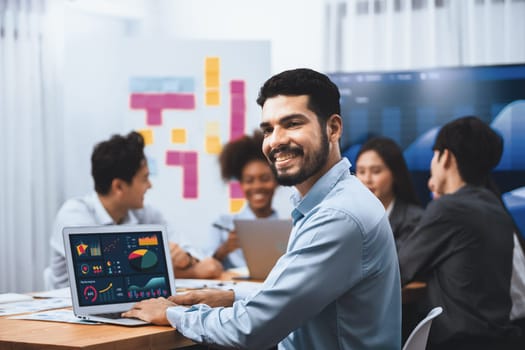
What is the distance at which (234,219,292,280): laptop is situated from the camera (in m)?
3.16

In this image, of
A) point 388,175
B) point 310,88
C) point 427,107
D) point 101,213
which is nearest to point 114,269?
point 310,88

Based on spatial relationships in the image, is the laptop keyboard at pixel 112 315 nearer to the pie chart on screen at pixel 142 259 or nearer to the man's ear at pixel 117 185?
the pie chart on screen at pixel 142 259

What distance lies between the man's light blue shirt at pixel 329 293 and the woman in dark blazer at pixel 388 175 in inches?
76.0

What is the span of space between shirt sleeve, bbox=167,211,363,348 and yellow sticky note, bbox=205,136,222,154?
2896 millimetres

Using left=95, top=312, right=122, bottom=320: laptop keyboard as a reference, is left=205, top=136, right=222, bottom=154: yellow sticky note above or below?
above

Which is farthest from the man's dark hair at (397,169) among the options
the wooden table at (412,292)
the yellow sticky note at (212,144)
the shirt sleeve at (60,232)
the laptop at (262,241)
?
the shirt sleeve at (60,232)

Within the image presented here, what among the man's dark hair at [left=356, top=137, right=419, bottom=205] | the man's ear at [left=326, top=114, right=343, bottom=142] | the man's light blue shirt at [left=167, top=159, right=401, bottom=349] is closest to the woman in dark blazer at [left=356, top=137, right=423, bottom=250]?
the man's dark hair at [left=356, top=137, right=419, bottom=205]

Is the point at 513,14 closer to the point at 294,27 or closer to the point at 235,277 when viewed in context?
the point at 294,27

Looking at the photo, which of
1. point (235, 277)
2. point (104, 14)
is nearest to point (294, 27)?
point (104, 14)

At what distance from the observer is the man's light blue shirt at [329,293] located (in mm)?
1804

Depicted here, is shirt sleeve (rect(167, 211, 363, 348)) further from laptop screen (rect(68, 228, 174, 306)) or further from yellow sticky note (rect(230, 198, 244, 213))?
yellow sticky note (rect(230, 198, 244, 213))

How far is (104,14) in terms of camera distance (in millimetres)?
5340

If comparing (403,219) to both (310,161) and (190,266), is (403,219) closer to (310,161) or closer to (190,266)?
(190,266)

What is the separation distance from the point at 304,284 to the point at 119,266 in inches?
28.3
